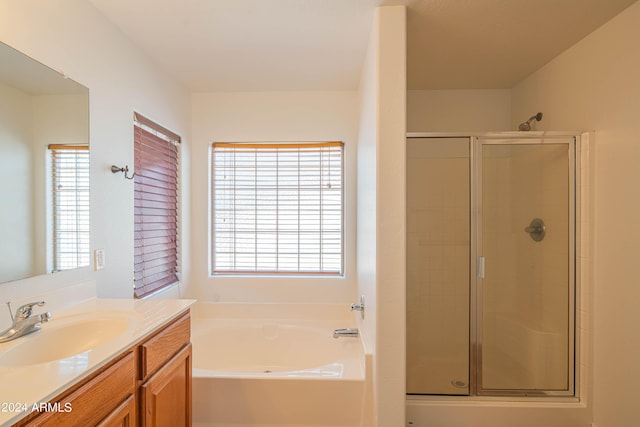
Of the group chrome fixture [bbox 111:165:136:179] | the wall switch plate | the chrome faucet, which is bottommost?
the chrome faucet

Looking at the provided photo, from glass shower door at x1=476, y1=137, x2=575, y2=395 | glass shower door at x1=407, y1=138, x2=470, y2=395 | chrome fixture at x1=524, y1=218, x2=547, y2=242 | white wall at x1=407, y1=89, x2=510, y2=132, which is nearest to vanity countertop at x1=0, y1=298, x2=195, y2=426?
glass shower door at x1=407, y1=138, x2=470, y2=395

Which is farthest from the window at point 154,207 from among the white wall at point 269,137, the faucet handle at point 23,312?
the faucet handle at point 23,312

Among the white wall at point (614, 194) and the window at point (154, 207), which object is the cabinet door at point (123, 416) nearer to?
the window at point (154, 207)

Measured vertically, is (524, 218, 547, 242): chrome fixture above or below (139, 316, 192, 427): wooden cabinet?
above

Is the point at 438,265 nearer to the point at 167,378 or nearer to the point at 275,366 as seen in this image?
the point at 275,366

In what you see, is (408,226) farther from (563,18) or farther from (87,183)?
(87,183)

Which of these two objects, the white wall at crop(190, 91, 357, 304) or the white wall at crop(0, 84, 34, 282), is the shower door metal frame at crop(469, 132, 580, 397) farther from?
the white wall at crop(0, 84, 34, 282)

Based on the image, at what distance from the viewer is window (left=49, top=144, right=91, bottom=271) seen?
129 centimetres

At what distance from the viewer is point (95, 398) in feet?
2.88

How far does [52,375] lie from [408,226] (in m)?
1.86

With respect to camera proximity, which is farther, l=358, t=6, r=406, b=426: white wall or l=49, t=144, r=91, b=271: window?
l=358, t=6, r=406, b=426: white wall

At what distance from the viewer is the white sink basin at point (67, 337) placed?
3.23 feet

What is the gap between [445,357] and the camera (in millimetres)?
2035

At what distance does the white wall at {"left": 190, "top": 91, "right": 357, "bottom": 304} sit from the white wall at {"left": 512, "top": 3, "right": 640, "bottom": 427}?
1529 millimetres
